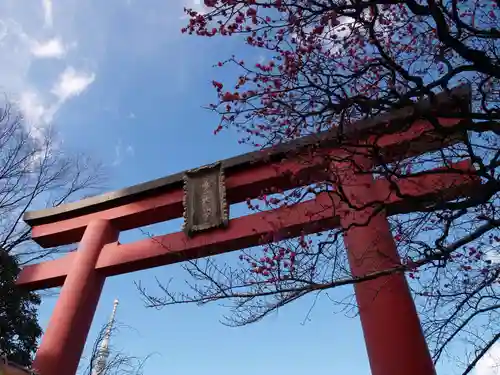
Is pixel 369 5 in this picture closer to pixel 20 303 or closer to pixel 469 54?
pixel 469 54

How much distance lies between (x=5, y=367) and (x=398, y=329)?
11.6 ft

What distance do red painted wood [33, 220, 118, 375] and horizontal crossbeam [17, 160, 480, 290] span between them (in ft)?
0.65

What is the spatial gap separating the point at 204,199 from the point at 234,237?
0.87 meters

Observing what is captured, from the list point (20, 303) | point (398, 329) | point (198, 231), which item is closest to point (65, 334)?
point (198, 231)

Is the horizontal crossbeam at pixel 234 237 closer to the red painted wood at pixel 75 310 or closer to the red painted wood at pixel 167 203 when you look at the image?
the red painted wood at pixel 75 310

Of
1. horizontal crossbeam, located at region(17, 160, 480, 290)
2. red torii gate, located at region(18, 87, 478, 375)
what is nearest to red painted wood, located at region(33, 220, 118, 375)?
red torii gate, located at region(18, 87, 478, 375)

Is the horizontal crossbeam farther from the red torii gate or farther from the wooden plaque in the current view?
the wooden plaque

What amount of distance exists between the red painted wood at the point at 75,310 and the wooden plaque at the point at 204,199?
5.45ft

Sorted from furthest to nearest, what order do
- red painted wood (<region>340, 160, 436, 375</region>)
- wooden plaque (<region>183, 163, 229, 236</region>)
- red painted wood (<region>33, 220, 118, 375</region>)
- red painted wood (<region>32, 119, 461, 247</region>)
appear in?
wooden plaque (<region>183, 163, 229, 236</region>) → red painted wood (<region>32, 119, 461, 247</region>) → red painted wood (<region>33, 220, 118, 375</region>) → red painted wood (<region>340, 160, 436, 375</region>)

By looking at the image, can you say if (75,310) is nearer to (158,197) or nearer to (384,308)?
(158,197)

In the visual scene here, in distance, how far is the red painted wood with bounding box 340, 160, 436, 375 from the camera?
3.90m

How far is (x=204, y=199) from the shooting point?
6.11 meters

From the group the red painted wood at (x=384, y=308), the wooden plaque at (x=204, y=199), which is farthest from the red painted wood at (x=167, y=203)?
the red painted wood at (x=384, y=308)

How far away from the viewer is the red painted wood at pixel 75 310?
5363mm
